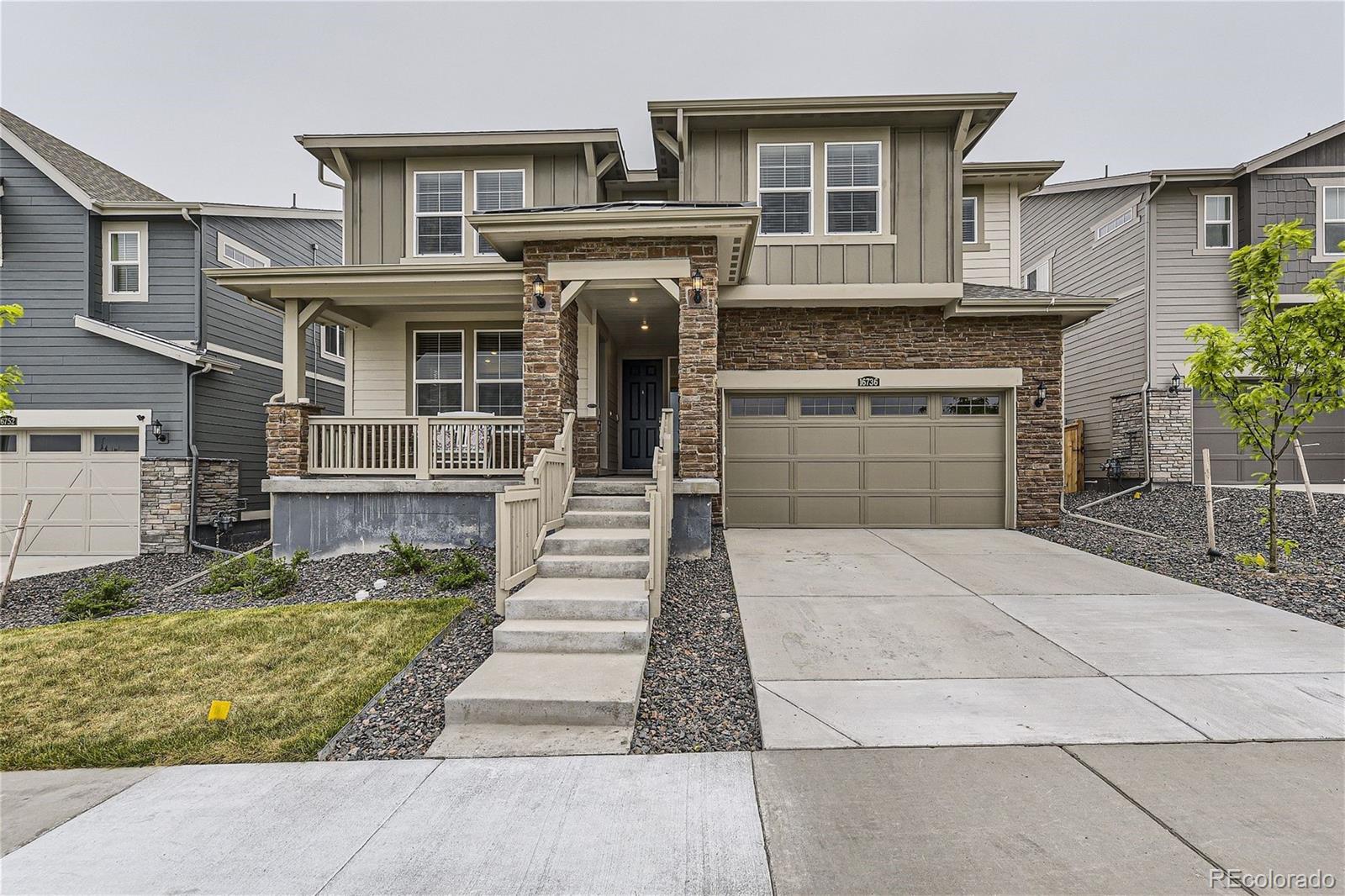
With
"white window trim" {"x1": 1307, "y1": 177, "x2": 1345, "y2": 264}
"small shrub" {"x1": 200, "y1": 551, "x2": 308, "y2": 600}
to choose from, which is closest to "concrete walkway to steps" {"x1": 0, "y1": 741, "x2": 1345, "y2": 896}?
"small shrub" {"x1": 200, "y1": 551, "x2": 308, "y2": 600}

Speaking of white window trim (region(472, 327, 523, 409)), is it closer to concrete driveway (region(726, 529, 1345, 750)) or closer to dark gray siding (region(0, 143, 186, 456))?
dark gray siding (region(0, 143, 186, 456))

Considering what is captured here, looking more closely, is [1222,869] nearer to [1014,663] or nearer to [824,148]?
[1014,663]

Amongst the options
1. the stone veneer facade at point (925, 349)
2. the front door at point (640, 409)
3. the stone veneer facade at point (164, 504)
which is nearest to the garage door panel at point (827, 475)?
the stone veneer facade at point (925, 349)

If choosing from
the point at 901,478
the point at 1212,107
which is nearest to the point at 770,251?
the point at 901,478

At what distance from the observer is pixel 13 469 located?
11.0 metres

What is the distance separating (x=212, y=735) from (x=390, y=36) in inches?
1218

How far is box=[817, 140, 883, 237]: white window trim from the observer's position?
32.5 ft

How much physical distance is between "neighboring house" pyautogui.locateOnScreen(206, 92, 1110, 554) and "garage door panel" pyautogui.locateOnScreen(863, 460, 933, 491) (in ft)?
0.13

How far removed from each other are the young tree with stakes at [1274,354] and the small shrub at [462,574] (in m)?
8.57

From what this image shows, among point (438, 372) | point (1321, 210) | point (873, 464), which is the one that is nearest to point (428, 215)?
point (438, 372)

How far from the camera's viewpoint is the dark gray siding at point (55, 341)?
11.1 meters

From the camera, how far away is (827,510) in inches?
404

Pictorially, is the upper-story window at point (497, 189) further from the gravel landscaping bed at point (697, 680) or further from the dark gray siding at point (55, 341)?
the gravel landscaping bed at point (697, 680)

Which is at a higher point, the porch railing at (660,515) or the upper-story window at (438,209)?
the upper-story window at (438,209)
